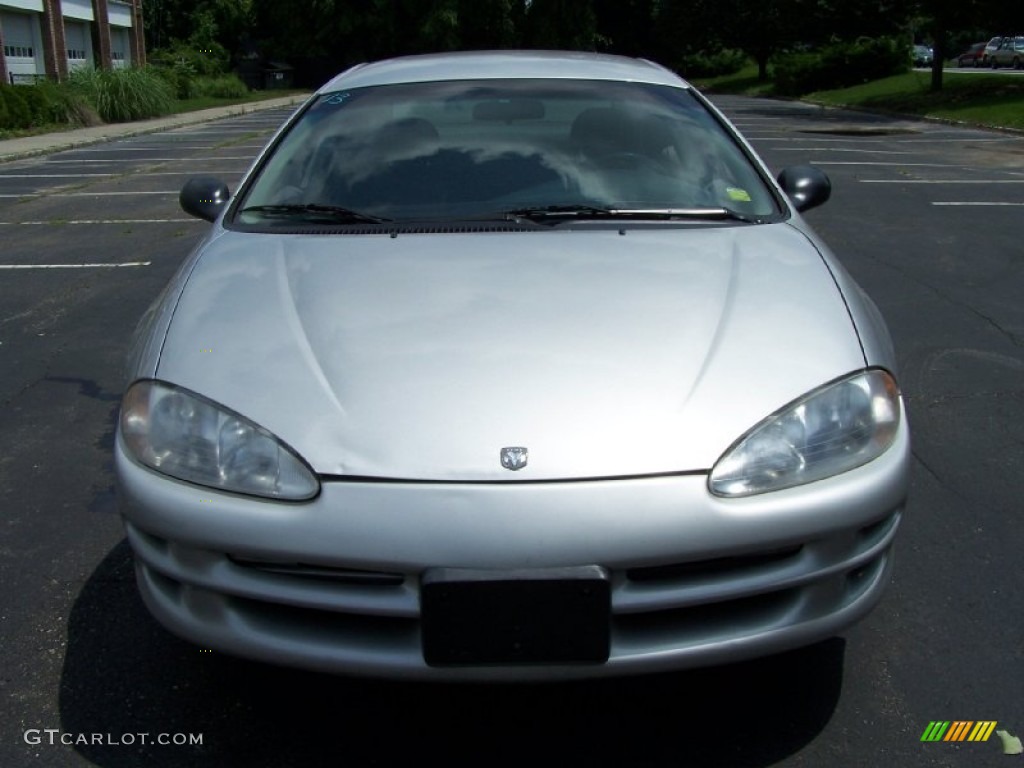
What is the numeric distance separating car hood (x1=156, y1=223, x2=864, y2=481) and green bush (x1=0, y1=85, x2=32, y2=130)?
21.9 m

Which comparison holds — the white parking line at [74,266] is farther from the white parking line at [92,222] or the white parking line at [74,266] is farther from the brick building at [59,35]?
the brick building at [59,35]

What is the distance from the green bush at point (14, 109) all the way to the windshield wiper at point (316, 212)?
21440 millimetres

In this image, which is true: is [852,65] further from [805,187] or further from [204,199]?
[204,199]

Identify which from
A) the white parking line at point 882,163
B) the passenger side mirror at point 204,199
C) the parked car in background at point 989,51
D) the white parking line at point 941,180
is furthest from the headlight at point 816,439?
the parked car in background at point 989,51

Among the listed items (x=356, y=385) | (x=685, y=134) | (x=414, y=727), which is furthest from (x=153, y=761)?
(x=685, y=134)

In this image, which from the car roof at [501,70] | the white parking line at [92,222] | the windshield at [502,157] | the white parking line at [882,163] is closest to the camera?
the windshield at [502,157]

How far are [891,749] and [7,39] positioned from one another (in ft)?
114

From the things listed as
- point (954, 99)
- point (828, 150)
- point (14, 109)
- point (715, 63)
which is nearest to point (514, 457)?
point (828, 150)

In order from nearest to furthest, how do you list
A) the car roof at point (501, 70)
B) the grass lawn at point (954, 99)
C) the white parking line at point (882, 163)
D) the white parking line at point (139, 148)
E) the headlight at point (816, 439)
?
the headlight at point (816, 439)
the car roof at point (501, 70)
the white parking line at point (882, 163)
the white parking line at point (139, 148)
the grass lawn at point (954, 99)

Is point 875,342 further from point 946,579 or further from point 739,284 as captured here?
point 946,579

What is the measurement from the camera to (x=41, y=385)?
5.17m

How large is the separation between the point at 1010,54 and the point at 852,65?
1442cm

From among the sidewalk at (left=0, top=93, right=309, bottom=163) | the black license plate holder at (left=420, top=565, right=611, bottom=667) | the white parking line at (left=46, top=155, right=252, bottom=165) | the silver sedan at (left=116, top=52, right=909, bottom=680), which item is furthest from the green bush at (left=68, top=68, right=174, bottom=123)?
the black license plate holder at (left=420, top=565, right=611, bottom=667)

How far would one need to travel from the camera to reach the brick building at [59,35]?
32.0m
